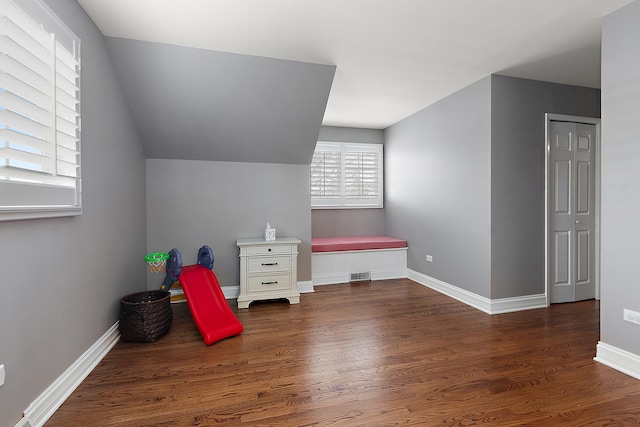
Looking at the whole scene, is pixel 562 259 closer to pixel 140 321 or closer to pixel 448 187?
pixel 448 187

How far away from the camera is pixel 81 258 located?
2.01 metres

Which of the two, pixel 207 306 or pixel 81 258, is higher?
pixel 81 258

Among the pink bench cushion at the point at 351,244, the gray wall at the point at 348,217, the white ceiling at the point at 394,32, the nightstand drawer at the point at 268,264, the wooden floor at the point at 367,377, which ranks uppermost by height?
the white ceiling at the point at 394,32

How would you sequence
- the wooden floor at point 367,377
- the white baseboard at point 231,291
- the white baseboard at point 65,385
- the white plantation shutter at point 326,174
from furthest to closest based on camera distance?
the white plantation shutter at point 326,174 → the white baseboard at point 231,291 → the wooden floor at point 367,377 → the white baseboard at point 65,385

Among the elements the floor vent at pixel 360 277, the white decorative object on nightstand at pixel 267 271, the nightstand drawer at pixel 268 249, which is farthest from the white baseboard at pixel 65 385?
the floor vent at pixel 360 277

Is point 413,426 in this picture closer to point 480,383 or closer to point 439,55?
point 480,383

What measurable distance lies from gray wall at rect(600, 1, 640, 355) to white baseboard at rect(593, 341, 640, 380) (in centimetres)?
3

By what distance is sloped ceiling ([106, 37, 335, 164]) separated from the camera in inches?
106

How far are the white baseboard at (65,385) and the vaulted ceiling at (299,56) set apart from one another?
2175 mm

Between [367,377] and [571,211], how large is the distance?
323 cm

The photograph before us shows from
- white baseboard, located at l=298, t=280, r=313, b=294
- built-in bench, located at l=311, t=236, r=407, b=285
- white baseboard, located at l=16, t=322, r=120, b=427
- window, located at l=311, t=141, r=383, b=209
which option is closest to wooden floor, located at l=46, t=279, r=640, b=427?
white baseboard, located at l=16, t=322, r=120, b=427

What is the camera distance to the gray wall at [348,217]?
5.13 metres

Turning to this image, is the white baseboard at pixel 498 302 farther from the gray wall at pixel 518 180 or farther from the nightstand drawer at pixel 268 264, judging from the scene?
the nightstand drawer at pixel 268 264

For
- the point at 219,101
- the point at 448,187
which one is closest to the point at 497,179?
the point at 448,187
